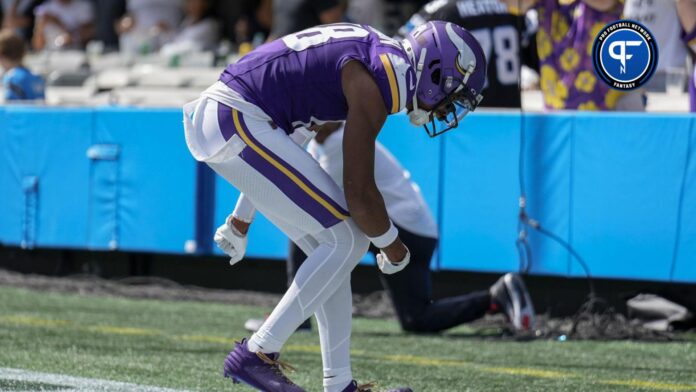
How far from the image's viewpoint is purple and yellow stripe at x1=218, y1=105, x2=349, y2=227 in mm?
4457

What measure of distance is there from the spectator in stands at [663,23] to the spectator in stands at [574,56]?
0.65ft

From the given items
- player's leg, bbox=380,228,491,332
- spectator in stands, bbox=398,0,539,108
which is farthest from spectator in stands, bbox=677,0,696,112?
player's leg, bbox=380,228,491,332

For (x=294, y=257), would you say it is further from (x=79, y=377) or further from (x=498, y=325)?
(x=79, y=377)

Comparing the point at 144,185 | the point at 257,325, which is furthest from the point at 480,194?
the point at 144,185

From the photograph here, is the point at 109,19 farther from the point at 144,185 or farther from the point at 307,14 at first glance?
the point at 144,185

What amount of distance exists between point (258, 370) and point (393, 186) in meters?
2.87

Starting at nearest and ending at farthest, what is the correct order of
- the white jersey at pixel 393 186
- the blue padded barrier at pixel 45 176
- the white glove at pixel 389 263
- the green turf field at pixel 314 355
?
1. the white glove at pixel 389 263
2. the green turf field at pixel 314 355
3. the white jersey at pixel 393 186
4. the blue padded barrier at pixel 45 176

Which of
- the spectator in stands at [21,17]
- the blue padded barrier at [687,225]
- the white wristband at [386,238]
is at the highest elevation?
the spectator in stands at [21,17]

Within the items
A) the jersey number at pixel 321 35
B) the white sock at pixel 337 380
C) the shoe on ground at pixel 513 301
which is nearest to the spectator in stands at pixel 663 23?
the shoe on ground at pixel 513 301

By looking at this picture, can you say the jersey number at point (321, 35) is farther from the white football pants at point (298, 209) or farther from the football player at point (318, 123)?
the white football pants at point (298, 209)

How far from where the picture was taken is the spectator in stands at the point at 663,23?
25.3 feet

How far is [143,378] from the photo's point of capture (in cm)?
540

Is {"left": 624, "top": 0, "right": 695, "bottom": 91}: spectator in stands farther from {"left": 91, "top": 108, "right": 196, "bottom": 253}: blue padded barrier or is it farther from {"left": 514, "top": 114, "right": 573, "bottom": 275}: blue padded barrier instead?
{"left": 91, "top": 108, "right": 196, "bottom": 253}: blue padded barrier

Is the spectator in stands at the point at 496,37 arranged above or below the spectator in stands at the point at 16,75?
above
